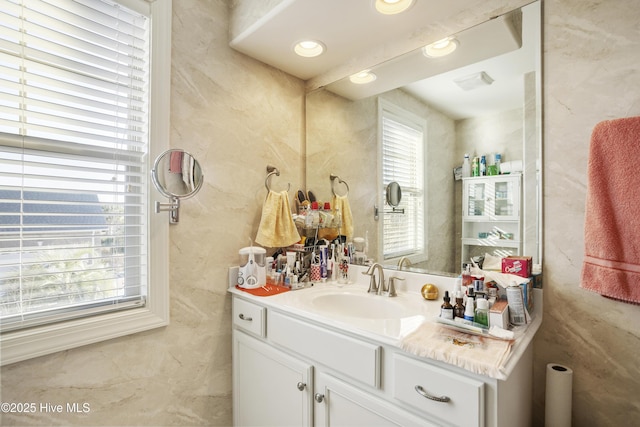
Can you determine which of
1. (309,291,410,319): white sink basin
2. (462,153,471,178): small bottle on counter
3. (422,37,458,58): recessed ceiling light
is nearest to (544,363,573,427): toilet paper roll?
(309,291,410,319): white sink basin

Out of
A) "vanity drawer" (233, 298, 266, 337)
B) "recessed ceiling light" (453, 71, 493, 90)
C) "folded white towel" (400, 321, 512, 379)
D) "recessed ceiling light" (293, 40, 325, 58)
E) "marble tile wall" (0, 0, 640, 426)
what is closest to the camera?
"folded white towel" (400, 321, 512, 379)

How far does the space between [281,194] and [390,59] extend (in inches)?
36.2

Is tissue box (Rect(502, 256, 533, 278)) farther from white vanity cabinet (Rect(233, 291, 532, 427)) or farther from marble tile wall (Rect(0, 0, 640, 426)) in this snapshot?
white vanity cabinet (Rect(233, 291, 532, 427))

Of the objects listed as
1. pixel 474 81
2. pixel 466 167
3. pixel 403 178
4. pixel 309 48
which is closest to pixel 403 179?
pixel 403 178

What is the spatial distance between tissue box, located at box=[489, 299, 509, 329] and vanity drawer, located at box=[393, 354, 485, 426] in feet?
0.72

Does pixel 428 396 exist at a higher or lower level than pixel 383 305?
lower

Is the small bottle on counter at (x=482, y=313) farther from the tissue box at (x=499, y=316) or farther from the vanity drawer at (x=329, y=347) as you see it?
the vanity drawer at (x=329, y=347)

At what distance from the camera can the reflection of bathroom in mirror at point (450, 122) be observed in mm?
1171

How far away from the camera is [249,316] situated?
4.83 ft

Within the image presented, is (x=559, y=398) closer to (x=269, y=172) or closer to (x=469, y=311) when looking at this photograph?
(x=469, y=311)

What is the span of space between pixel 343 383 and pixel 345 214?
95cm

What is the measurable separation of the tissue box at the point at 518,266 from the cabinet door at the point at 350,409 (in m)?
0.59

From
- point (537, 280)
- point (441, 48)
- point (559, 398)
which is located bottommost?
point (559, 398)

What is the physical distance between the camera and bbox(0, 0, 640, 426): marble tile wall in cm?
102
